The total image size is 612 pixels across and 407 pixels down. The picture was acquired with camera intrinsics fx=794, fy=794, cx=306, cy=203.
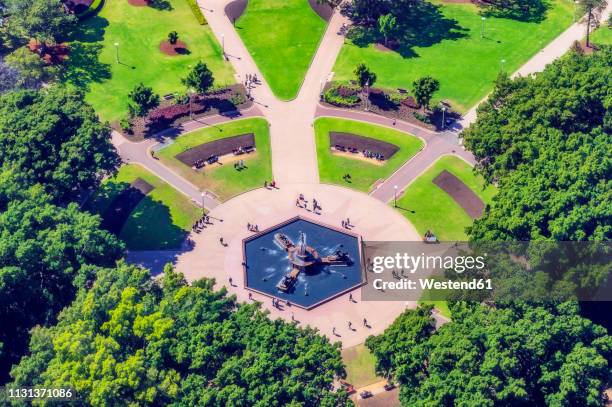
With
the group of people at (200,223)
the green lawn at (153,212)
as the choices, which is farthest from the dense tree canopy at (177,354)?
the group of people at (200,223)

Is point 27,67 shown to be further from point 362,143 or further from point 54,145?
point 362,143

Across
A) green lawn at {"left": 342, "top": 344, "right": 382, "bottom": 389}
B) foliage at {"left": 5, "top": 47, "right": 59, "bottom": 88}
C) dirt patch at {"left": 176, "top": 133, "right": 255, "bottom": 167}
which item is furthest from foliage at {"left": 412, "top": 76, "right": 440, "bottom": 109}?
foliage at {"left": 5, "top": 47, "right": 59, "bottom": 88}

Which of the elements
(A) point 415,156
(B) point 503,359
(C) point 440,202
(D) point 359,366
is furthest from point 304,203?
(B) point 503,359

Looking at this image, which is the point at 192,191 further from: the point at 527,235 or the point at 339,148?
the point at 527,235

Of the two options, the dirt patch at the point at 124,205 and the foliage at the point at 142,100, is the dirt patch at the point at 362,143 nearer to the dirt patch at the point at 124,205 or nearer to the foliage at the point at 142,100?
the foliage at the point at 142,100

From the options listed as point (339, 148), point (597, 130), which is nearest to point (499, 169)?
point (597, 130)

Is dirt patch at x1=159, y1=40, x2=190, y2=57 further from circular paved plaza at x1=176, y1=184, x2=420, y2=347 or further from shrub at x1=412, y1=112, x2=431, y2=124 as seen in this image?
shrub at x1=412, y1=112, x2=431, y2=124
